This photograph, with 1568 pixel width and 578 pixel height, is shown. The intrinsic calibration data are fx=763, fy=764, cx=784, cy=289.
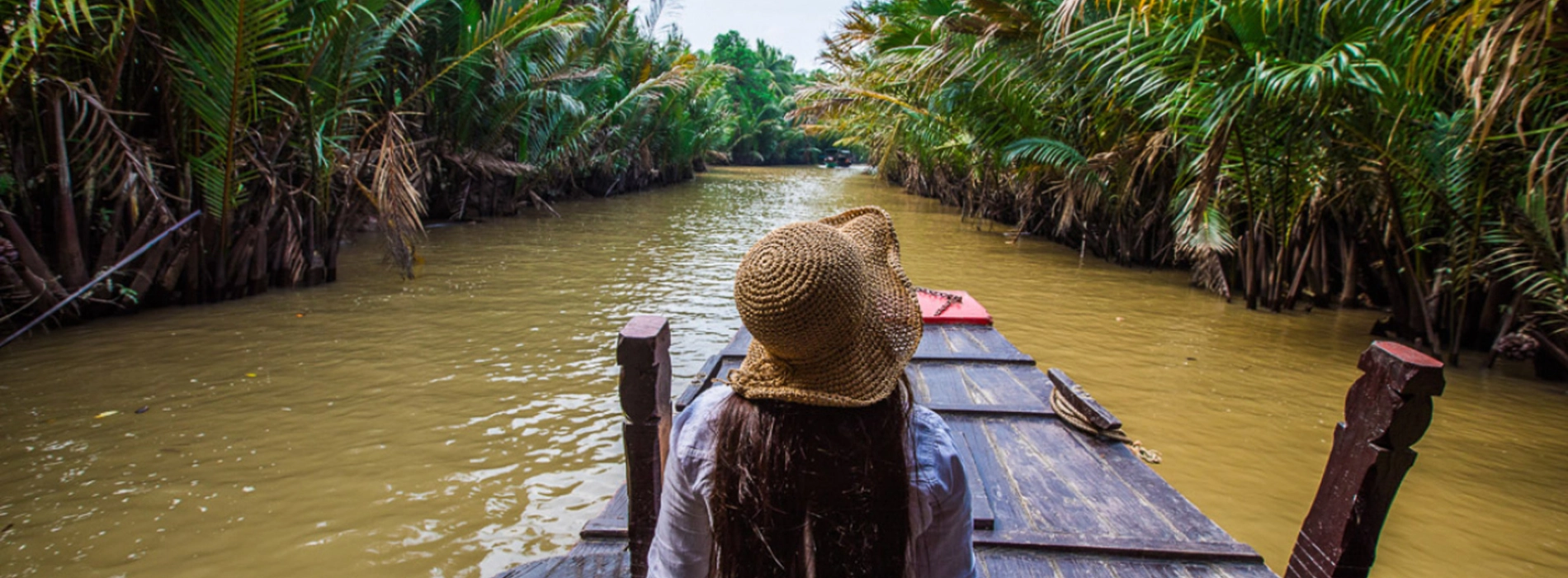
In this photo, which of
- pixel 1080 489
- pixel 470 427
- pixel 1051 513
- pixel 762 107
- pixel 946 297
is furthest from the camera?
pixel 762 107

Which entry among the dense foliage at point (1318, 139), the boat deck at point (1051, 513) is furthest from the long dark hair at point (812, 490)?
the dense foliage at point (1318, 139)

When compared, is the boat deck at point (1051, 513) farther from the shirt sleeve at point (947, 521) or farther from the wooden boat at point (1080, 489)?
the shirt sleeve at point (947, 521)

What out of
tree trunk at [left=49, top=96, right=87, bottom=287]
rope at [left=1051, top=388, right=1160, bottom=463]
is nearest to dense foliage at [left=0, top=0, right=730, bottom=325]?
tree trunk at [left=49, top=96, right=87, bottom=287]

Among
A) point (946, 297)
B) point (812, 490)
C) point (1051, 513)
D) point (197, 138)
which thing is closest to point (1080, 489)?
point (1051, 513)

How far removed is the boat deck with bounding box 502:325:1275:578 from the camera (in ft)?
7.23

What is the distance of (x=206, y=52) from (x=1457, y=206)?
8.47m

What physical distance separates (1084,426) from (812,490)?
2.32 metres

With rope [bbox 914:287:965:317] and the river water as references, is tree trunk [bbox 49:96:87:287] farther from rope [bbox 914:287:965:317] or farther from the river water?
rope [bbox 914:287:965:317]

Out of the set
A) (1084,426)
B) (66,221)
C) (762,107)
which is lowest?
(1084,426)

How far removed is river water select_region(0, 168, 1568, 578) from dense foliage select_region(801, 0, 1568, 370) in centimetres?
67

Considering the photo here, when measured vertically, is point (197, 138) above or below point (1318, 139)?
below

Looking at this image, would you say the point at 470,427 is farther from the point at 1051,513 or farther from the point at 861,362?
the point at 861,362

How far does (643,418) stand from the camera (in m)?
1.89

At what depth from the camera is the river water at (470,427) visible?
2.98 metres
